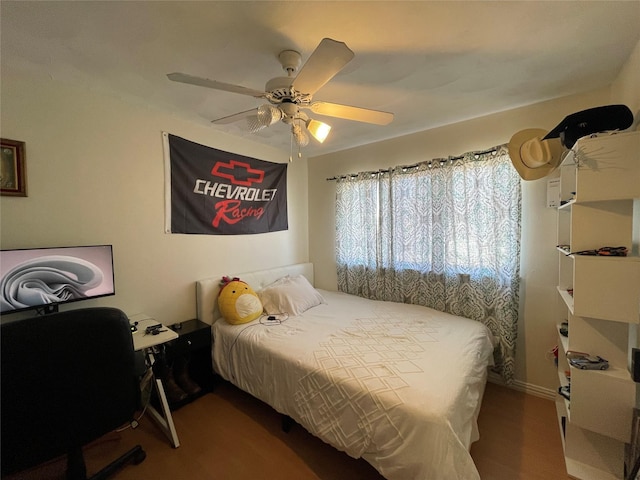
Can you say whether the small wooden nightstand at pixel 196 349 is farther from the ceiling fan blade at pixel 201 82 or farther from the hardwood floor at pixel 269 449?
the ceiling fan blade at pixel 201 82

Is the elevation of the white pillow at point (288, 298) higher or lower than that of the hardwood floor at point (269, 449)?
higher

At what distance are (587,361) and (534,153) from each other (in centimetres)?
140

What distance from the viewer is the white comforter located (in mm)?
1198

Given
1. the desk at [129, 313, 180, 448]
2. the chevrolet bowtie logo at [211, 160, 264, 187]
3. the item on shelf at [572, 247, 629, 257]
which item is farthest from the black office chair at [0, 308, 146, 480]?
the item on shelf at [572, 247, 629, 257]

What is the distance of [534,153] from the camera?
1.89 metres

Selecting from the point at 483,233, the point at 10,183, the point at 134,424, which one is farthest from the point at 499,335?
the point at 10,183

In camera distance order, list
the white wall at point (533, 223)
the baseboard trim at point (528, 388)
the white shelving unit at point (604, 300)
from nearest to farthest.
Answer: the white shelving unit at point (604, 300) < the white wall at point (533, 223) < the baseboard trim at point (528, 388)

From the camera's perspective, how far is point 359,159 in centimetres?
314

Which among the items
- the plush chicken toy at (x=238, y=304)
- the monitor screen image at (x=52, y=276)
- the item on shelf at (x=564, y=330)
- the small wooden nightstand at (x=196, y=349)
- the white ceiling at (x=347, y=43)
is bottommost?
the small wooden nightstand at (x=196, y=349)

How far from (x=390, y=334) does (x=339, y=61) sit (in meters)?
1.81

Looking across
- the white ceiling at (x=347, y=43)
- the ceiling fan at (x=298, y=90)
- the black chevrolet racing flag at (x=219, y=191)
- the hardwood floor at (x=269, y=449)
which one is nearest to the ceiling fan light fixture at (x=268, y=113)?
the ceiling fan at (x=298, y=90)

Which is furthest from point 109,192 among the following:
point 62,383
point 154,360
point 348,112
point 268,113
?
point 348,112

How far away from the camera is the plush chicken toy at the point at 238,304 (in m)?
2.30

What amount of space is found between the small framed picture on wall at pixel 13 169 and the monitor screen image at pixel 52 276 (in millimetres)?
395
